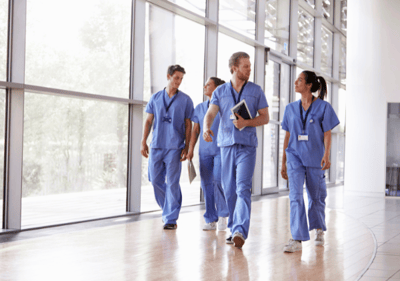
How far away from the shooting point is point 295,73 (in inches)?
433

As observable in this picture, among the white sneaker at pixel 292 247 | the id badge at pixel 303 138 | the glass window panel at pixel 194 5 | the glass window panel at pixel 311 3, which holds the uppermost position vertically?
the glass window panel at pixel 311 3

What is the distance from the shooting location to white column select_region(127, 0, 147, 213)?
6008 millimetres

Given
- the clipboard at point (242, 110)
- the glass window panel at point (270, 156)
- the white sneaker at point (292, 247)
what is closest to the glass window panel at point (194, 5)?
the glass window panel at point (270, 156)

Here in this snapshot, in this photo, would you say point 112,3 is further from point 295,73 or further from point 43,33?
point 295,73

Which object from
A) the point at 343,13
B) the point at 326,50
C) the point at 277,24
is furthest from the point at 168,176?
the point at 343,13

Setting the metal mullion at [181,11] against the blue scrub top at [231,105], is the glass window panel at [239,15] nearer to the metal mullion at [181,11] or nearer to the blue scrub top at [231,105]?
the metal mullion at [181,11]

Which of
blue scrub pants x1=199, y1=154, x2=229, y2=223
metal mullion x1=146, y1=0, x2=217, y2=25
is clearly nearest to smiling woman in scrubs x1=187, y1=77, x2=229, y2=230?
blue scrub pants x1=199, y1=154, x2=229, y2=223

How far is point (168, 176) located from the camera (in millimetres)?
4676

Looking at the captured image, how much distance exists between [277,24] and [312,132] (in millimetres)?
6741

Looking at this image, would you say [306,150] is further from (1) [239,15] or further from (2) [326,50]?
(2) [326,50]

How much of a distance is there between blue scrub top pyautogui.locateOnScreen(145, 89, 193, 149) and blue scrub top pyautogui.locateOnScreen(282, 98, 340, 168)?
1.18m

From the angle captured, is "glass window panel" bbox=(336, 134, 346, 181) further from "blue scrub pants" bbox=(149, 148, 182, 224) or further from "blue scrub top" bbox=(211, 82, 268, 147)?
"blue scrub top" bbox=(211, 82, 268, 147)

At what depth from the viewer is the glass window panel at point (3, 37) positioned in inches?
177

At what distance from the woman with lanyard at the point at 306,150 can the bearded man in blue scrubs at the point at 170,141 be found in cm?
111
